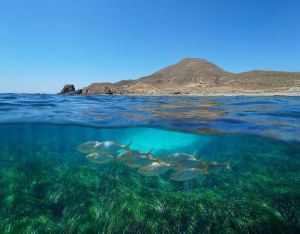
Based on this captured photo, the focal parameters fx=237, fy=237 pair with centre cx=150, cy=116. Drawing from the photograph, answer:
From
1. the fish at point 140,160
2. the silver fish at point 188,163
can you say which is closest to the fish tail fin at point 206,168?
the silver fish at point 188,163

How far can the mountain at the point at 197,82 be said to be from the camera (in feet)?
140

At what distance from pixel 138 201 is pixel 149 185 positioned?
314cm

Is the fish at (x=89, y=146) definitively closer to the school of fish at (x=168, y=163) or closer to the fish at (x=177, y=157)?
the school of fish at (x=168, y=163)

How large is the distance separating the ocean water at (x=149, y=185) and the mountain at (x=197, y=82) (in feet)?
83.7

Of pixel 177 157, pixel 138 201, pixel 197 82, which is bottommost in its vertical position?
pixel 138 201

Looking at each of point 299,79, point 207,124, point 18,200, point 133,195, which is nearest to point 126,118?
point 207,124

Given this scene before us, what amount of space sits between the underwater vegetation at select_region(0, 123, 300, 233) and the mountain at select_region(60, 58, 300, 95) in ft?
93.1

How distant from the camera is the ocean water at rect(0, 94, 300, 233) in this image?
7387mm

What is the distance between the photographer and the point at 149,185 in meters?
11.2

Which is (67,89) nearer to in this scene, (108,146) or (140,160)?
(108,146)

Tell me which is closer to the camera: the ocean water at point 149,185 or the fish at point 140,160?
the fish at point 140,160

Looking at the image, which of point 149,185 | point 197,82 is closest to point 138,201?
point 149,185

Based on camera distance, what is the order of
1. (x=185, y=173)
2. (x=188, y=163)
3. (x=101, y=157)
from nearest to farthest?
(x=185, y=173) → (x=188, y=163) → (x=101, y=157)

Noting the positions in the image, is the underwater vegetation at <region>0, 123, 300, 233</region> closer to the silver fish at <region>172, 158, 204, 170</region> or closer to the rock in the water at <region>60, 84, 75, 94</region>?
the silver fish at <region>172, 158, 204, 170</region>
